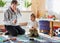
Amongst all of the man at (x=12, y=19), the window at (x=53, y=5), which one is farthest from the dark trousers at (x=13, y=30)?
the window at (x=53, y=5)

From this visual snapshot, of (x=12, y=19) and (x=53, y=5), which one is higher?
(x=53, y=5)

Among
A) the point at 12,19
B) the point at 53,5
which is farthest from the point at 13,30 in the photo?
the point at 53,5

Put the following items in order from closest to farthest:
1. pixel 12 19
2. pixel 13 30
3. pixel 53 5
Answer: pixel 12 19, pixel 13 30, pixel 53 5

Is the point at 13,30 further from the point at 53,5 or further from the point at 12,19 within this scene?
the point at 53,5

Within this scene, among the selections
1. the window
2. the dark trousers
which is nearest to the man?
the dark trousers

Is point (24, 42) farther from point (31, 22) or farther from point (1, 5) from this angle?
point (1, 5)

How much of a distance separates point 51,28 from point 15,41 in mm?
741

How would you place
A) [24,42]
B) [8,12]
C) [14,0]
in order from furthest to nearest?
[14,0] → [8,12] → [24,42]

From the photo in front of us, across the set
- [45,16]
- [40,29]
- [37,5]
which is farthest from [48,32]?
[37,5]

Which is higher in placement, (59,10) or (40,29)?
(59,10)

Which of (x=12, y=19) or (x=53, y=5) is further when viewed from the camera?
(x=53, y=5)

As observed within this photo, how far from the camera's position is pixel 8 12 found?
2.62m

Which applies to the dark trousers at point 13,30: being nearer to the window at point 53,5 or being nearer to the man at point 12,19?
the man at point 12,19

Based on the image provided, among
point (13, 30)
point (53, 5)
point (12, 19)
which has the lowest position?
point (13, 30)
